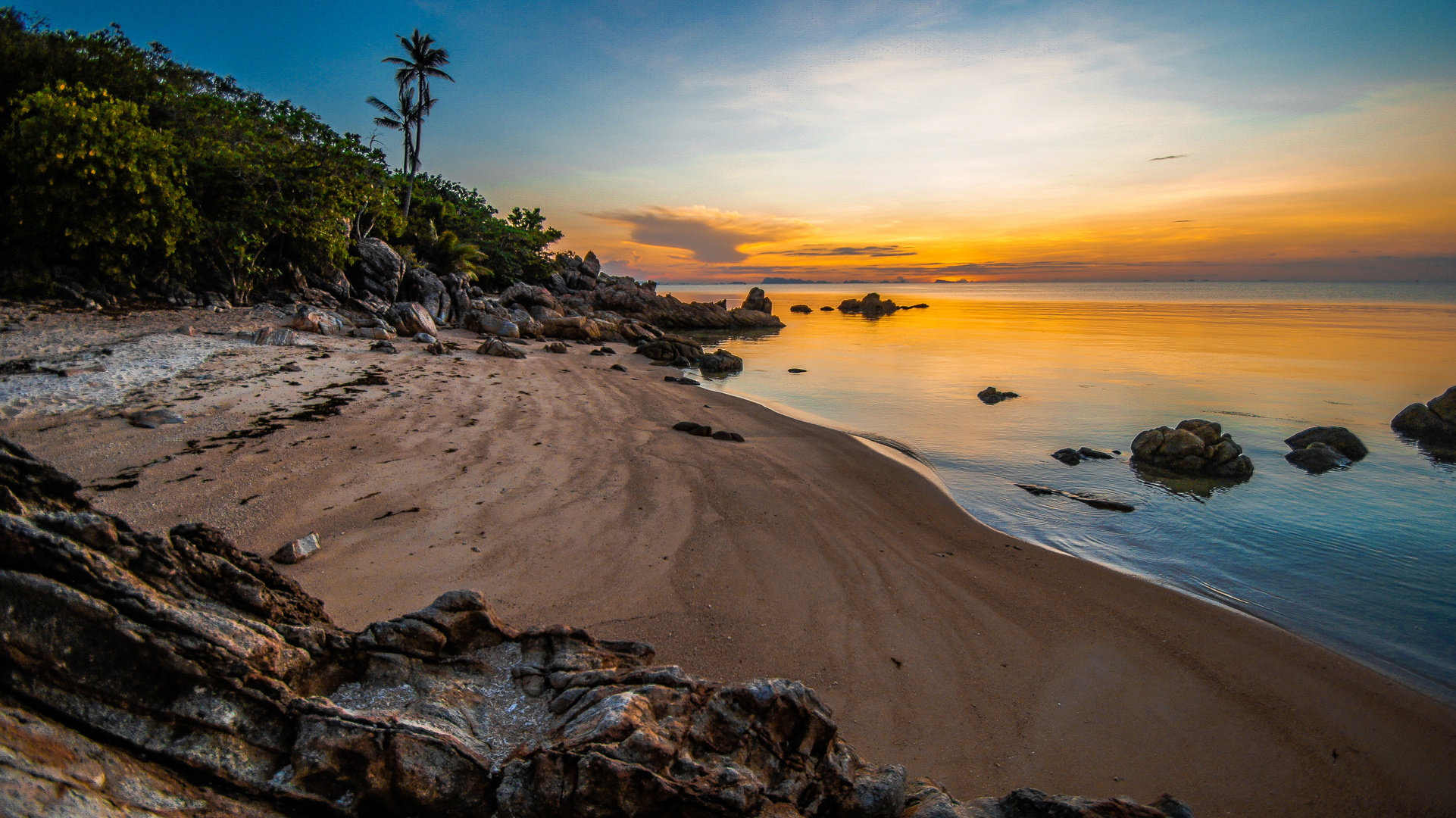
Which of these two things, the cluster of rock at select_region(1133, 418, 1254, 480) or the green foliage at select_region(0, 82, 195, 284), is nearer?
the cluster of rock at select_region(1133, 418, 1254, 480)

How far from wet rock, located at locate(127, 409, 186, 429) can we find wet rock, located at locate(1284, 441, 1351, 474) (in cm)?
1956

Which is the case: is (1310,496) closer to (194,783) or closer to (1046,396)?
(1046,396)

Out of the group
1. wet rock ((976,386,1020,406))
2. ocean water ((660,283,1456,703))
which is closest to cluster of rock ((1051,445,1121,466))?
ocean water ((660,283,1456,703))

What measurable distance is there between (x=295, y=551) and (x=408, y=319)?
1654 centimetres

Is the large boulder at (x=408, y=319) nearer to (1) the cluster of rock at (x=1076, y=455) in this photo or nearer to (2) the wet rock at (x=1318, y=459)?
(1) the cluster of rock at (x=1076, y=455)

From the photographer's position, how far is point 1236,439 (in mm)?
13969

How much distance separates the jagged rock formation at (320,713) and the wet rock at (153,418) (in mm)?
6966

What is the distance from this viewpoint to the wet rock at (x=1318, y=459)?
11.6 m

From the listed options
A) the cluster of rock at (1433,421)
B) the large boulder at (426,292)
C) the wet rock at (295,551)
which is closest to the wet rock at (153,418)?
the wet rock at (295,551)

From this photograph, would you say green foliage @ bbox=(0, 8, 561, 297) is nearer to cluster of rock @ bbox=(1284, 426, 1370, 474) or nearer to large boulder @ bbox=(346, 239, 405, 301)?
large boulder @ bbox=(346, 239, 405, 301)

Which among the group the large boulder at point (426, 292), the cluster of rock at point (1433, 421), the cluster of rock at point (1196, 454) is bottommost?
the cluster of rock at point (1196, 454)

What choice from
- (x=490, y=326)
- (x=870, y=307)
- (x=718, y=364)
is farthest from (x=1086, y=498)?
(x=870, y=307)

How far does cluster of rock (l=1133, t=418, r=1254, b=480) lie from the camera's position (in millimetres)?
11219

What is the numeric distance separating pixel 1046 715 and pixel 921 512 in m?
4.22
